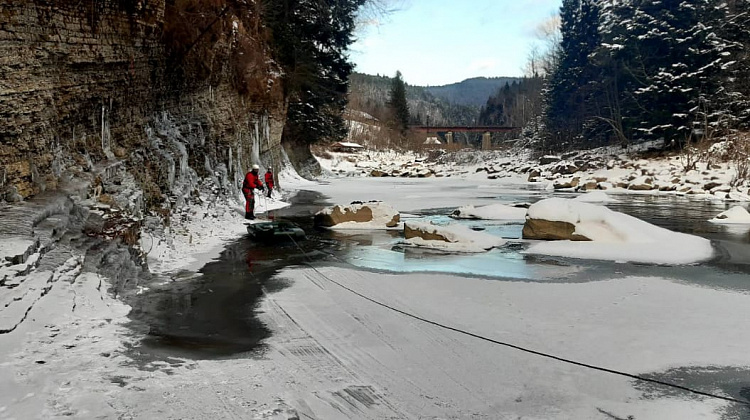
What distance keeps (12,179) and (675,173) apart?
3244 centimetres

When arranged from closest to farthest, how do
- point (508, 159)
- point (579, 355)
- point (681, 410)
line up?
point (681, 410) < point (579, 355) < point (508, 159)

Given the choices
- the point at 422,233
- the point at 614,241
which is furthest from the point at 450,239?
the point at 614,241

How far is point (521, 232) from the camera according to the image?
1423 centimetres

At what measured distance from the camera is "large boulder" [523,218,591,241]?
40.9 feet

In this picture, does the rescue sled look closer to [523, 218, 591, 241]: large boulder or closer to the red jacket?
the red jacket

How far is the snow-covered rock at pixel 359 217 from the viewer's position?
50.5 ft

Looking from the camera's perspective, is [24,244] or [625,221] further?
[625,221]

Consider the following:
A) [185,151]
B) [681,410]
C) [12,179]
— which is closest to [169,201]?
[185,151]

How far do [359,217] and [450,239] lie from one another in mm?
4133

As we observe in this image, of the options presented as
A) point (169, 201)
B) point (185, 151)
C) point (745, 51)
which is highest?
point (745, 51)

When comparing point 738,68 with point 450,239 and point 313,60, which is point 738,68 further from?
point 450,239

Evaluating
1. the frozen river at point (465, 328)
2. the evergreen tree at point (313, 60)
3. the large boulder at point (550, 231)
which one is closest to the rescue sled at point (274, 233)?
the frozen river at point (465, 328)

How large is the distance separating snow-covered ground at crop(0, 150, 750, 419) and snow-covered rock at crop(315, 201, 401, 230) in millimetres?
7150

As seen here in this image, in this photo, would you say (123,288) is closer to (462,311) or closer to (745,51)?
(462,311)
